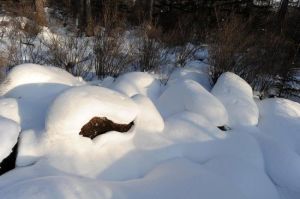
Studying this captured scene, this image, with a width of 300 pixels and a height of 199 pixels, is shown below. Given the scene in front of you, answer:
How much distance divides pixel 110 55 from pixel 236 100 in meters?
3.11

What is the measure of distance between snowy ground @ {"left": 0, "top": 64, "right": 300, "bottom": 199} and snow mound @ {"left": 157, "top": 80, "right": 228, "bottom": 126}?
0.02 m

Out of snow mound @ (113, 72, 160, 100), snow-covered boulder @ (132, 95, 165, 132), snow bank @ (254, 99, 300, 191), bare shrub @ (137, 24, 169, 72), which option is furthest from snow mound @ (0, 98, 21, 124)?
bare shrub @ (137, 24, 169, 72)

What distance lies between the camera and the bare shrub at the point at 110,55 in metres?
8.53

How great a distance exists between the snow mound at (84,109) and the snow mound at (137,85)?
4.48 ft

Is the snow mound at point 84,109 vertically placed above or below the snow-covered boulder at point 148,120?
above

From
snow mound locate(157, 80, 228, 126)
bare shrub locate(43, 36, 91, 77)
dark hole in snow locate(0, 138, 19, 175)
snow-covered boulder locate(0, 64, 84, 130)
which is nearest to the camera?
dark hole in snow locate(0, 138, 19, 175)

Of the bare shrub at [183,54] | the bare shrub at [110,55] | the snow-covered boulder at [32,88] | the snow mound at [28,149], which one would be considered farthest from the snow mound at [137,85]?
the snow mound at [28,149]

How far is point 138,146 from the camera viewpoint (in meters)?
5.22

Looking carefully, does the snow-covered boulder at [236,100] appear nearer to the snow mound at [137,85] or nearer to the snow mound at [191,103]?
the snow mound at [191,103]

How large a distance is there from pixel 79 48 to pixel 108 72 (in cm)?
86

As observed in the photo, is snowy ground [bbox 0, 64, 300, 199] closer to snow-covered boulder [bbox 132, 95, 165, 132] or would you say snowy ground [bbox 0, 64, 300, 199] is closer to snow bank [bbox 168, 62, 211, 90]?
snow-covered boulder [bbox 132, 95, 165, 132]

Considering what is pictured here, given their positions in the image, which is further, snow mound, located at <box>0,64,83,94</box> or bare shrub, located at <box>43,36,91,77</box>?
bare shrub, located at <box>43,36,91,77</box>

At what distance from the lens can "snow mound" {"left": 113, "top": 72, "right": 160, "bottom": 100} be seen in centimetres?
690

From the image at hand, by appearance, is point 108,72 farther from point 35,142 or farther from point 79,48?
point 35,142
